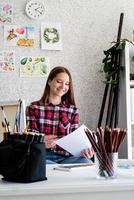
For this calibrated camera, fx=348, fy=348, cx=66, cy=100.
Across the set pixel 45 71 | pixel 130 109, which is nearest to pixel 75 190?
pixel 130 109

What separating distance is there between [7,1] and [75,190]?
2.15 meters

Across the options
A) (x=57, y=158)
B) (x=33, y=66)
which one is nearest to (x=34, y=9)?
(x=33, y=66)

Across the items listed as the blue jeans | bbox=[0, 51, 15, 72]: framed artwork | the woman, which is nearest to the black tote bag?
the blue jeans

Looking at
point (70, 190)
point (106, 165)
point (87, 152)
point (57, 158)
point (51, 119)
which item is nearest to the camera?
point (70, 190)

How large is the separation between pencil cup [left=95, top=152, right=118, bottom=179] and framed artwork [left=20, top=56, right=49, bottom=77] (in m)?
1.77

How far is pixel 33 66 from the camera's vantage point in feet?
9.16

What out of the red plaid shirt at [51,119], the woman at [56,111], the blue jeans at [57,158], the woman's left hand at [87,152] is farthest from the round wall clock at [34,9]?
the woman's left hand at [87,152]

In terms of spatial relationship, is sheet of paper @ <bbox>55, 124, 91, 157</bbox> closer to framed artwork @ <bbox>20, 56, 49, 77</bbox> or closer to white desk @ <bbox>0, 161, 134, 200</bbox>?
white desk @ <bbox>0, 161, 134, 200</bbox>

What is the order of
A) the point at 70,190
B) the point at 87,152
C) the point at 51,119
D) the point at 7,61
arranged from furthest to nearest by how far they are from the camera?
the point at 7,61
the point at 51,119
the point at 87,152
the point at 70,190

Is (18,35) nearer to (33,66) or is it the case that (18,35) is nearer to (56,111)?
(33,66)

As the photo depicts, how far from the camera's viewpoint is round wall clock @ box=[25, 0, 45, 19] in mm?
2775

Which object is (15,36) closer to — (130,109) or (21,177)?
(130,109)

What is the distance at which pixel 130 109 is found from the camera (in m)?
2.63

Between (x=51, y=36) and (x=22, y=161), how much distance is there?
193cm
